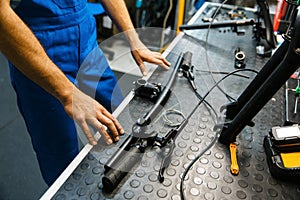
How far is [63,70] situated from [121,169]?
39 centimetres

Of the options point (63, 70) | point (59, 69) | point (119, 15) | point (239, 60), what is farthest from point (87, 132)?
point (239, 60)

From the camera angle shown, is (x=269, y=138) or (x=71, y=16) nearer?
(x=269, y=138)

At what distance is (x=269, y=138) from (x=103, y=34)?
89.4 inches

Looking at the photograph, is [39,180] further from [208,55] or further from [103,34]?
[103,34]

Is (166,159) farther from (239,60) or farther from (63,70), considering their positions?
(239,60)

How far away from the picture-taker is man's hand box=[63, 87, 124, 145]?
0.66 m

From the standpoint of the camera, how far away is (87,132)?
0.67 metres

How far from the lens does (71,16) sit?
0.83 meters

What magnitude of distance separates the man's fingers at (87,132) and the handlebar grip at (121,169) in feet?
0.29

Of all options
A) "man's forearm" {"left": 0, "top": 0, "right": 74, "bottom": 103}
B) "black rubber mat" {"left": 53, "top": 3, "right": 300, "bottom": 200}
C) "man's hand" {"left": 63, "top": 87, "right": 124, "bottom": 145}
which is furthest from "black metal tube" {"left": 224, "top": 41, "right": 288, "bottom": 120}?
"man's forearm" {"left": 0, "top": 0, "right": 74, "bottom": 103}

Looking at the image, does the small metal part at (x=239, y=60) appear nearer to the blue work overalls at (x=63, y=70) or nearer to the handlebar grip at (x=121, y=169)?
the blue work overalls at (x=63, y=70)

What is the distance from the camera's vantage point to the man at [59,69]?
0.64 meters

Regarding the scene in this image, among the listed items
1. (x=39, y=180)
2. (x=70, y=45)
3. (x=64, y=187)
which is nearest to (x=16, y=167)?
(x=39, y=180)

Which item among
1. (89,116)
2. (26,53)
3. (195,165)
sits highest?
(26,53)
